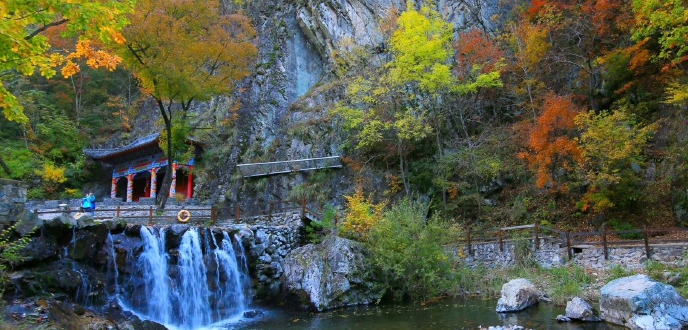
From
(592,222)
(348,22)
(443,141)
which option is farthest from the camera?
(348,22)

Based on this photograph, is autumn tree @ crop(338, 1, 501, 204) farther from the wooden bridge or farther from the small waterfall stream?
the small waterfall stream

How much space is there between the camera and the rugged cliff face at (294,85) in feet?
84.2

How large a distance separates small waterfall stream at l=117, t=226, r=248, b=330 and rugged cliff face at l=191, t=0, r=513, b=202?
994 cm

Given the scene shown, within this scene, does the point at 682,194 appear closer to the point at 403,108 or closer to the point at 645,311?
the point at 645,311

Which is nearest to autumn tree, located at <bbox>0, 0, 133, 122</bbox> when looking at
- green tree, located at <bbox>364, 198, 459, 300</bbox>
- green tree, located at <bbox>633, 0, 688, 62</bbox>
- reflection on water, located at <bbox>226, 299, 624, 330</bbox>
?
reflection on water, located at <bbox>226, 299, 624, 330</bbox>

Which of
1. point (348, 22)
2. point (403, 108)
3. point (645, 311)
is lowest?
point (645, 311)

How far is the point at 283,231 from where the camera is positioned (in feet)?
54.4

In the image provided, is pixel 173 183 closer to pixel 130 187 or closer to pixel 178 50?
pixel 130 187

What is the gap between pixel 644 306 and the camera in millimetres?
9008

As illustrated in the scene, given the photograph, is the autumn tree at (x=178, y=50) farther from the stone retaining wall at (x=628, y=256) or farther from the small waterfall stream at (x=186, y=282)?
the stone retaining wall at (x=628, y=256)

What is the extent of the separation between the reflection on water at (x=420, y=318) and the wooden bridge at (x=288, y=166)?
11028 mm

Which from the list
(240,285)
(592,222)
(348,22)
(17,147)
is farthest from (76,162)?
(592,222)

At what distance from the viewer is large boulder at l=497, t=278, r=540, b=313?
38.3 ft

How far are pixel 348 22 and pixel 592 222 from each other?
18.1m
